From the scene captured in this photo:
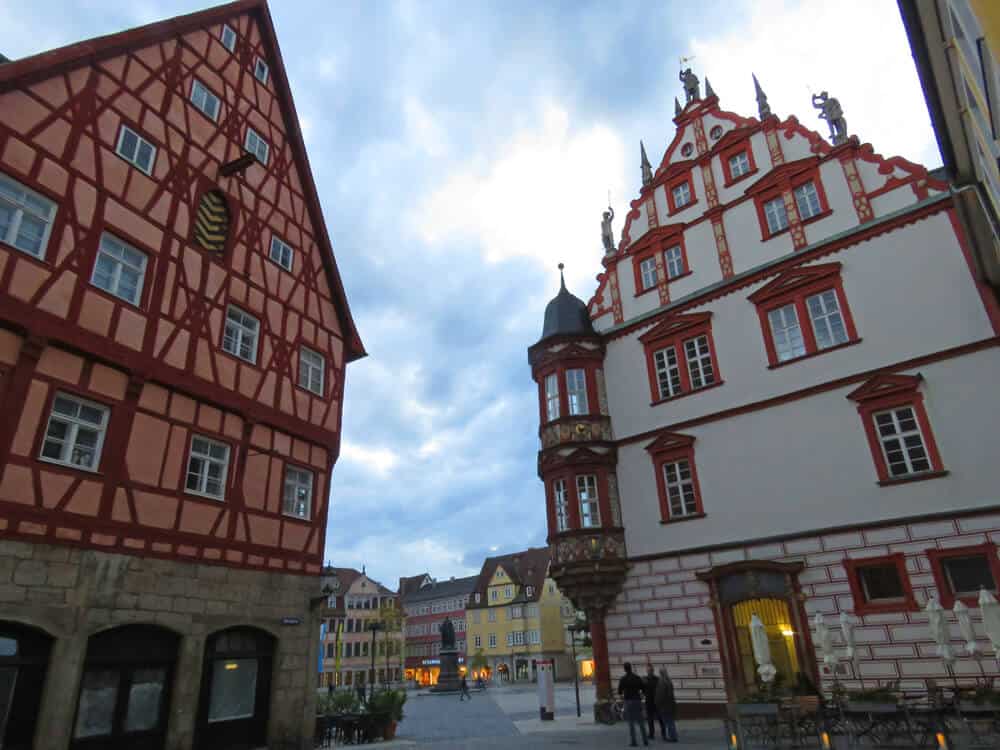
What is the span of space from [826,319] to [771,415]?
300 cm

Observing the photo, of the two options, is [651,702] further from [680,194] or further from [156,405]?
[680,194]

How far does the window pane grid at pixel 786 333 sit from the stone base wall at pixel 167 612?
45.7 ft

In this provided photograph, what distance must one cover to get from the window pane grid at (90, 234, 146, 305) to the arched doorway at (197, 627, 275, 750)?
703 centimetres

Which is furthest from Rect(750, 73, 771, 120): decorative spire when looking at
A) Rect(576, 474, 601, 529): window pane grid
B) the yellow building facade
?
the yellow building facade

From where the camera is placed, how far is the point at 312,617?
15.4m

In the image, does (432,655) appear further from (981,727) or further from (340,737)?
(981,727)

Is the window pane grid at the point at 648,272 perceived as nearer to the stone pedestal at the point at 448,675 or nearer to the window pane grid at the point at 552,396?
the window pane grid at the point at 552,396

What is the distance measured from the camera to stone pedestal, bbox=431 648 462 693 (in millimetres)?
43188

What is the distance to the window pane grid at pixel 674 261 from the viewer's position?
71.1 ft

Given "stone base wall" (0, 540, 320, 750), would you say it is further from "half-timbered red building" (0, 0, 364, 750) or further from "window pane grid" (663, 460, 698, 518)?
"window pane grid" (663, 460, 698, 518)

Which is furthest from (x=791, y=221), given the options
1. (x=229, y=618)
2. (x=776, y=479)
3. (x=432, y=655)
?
(x=432, y=655)

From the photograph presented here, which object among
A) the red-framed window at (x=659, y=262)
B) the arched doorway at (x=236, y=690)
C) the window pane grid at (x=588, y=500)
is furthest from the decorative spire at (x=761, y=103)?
the arched doorway at (x=236, y=690)

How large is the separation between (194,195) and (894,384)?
17.1 meters

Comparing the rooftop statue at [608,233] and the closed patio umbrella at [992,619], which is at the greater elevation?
the rooftop statue at [608,233]
